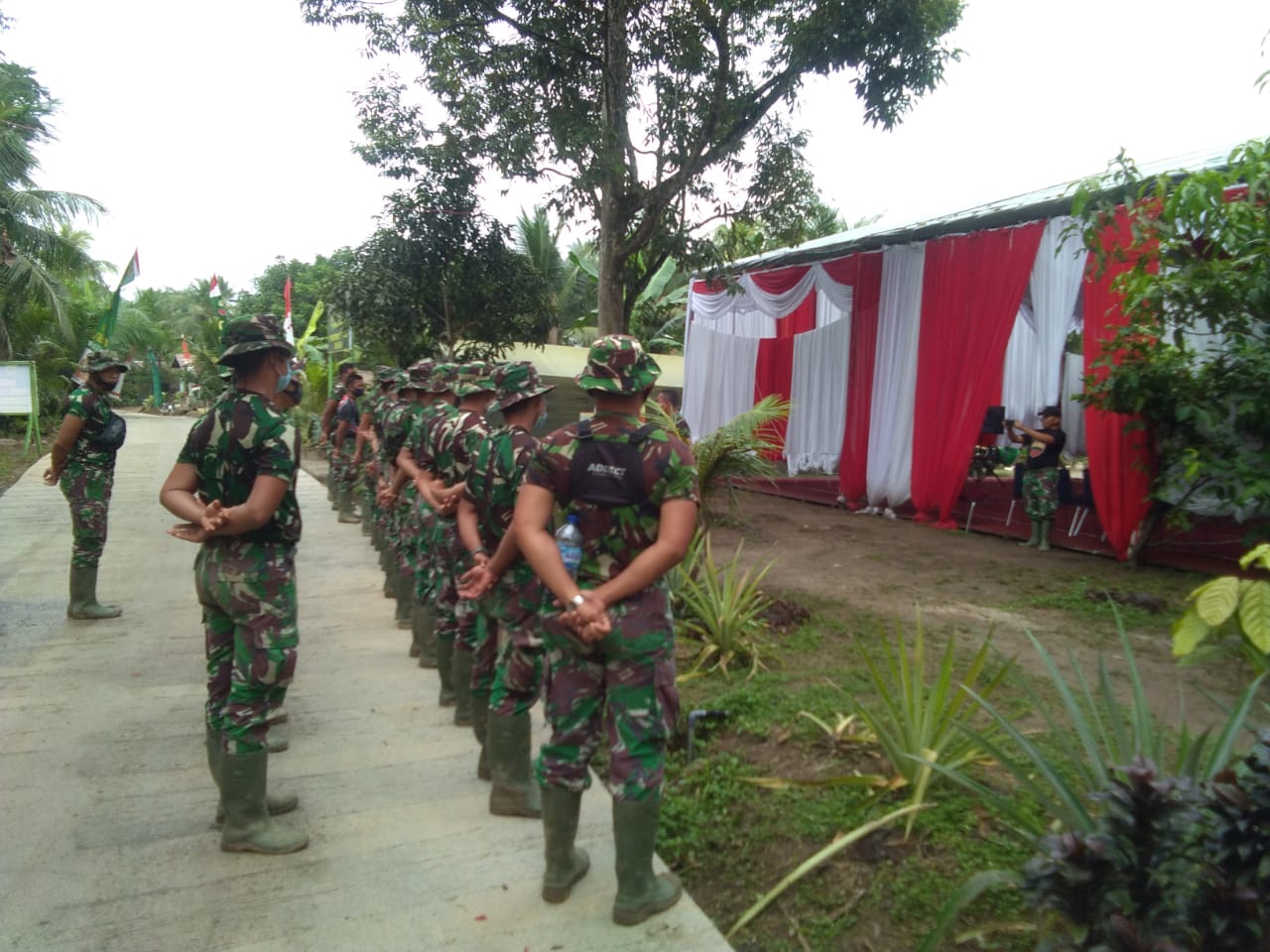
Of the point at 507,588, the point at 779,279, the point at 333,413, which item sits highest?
the point at 779,279

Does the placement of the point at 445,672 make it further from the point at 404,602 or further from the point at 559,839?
the point at 559,839

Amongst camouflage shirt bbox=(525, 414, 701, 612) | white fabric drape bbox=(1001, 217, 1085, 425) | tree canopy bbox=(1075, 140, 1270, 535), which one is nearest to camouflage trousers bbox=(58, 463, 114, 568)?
camouflage shirt bbox=(525, 414, 701, 612)

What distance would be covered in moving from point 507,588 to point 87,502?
4.01 metres

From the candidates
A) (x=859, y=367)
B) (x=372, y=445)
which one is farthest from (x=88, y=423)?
(x=859, y=367)

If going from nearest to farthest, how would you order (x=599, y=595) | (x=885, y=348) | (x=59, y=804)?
(x=599, y=595), (x=59, y=804), (x=885, y=348)

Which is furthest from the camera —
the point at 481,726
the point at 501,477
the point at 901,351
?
the point at 901,351

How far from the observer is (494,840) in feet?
10.2

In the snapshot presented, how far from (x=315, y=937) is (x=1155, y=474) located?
7.12 m

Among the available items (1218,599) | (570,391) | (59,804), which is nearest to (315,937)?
(59,804)

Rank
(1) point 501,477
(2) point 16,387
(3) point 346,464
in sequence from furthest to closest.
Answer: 1. (3) point 346,464
2. (2) point 16,387
3. (1) point 501,477

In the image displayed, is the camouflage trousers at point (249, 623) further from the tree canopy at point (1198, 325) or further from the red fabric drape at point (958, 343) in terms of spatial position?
the red fabric drape at point (958, 343)

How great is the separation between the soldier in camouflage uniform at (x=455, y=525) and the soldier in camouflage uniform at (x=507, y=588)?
39cm

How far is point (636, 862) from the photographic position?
2.60 metres

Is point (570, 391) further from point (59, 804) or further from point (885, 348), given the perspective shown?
point (59, 804)
